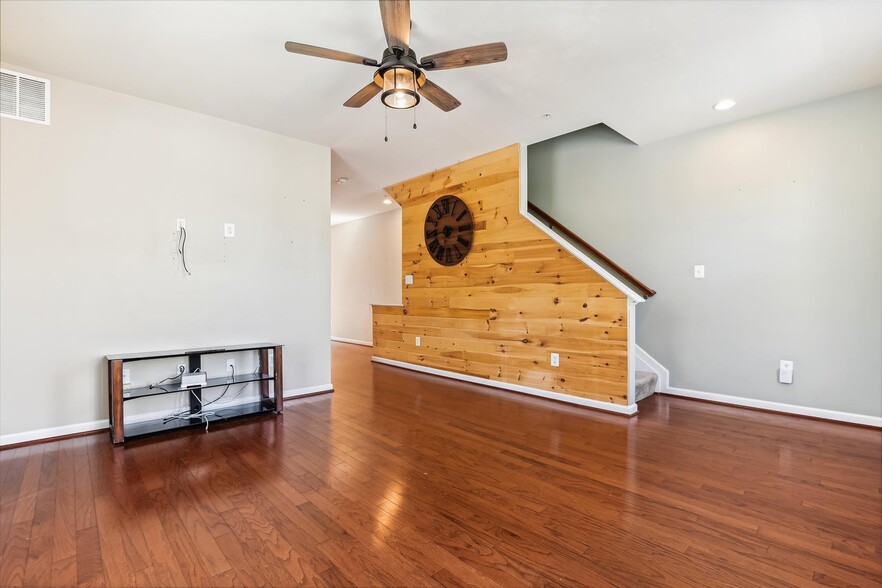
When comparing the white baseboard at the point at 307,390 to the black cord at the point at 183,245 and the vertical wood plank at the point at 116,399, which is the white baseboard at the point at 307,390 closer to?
the vertical wood plank at the point at 116,399

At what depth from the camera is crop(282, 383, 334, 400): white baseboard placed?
12.8ft

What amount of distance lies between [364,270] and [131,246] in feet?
16.6

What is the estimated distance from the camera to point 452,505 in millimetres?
1923

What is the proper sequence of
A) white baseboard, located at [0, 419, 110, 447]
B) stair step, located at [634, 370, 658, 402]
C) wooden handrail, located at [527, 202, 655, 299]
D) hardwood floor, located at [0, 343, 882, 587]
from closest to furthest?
Result: hardwood floor, located at [0, 343, 882, 587] < white baseboard, located at [0, 419, 110, 447] < stair step, located at [634, 370, 658, 402] < wooden handrail, located at [527, 202, 655, 299]

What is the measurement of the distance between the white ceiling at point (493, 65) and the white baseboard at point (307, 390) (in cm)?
251

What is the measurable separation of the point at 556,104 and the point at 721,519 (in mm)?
2955

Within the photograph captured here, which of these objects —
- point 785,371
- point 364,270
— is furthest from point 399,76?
point 364,270

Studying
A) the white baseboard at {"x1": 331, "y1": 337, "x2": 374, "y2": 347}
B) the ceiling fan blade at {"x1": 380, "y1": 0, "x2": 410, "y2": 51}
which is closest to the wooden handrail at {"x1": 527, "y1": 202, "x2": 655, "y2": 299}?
the ceiling fan blade at {"x1": 380, "y1": 0, "x2": 410, "y2": 51}

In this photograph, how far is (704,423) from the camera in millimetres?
3168

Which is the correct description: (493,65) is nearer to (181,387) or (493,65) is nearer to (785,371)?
(181,387)

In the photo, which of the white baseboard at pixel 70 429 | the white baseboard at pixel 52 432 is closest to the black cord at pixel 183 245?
the white baseboard at pixel 70 429

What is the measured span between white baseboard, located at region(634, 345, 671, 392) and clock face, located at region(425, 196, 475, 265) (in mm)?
2157

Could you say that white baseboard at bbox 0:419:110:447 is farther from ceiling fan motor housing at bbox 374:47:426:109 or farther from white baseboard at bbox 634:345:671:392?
white baseboard at bbox 634:345:671:392

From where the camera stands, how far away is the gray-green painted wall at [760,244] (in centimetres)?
308
